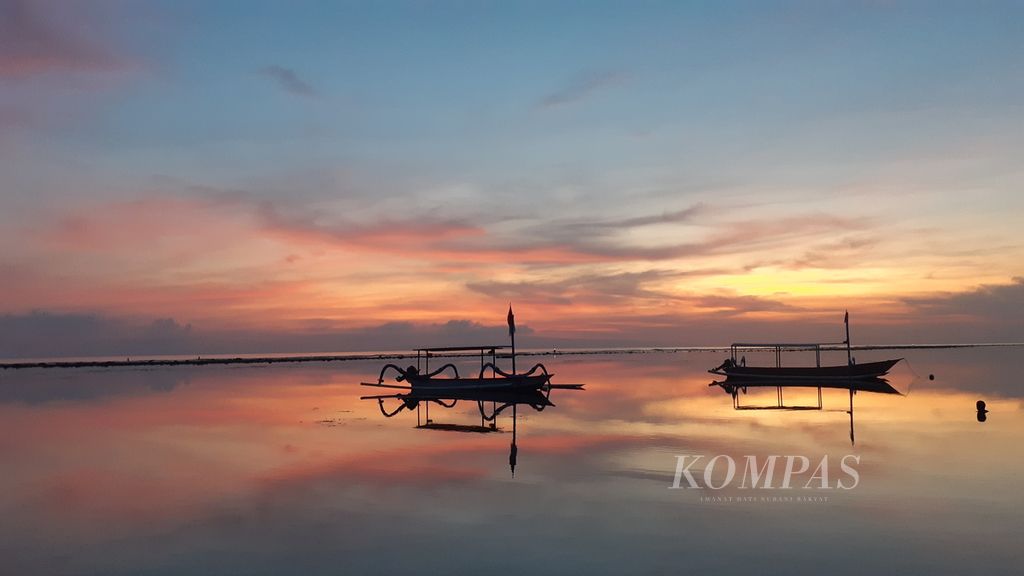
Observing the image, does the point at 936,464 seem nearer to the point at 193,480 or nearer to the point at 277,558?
the point at 277,558

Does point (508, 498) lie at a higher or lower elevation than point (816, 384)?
lower

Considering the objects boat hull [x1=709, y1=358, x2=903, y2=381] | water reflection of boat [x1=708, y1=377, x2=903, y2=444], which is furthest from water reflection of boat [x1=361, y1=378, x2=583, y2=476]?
boat hull [x1=709, y1=358, x2=903, y2=381]

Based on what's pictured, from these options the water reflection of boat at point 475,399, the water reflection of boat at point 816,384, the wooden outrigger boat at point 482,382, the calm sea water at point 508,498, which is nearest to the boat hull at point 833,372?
the water reflection of boat at point 816,384

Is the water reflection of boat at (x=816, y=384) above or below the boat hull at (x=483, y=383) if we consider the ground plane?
below

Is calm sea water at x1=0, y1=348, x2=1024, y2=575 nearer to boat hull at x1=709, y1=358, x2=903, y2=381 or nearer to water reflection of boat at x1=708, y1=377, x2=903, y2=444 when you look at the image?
water reflection of boat at x1=708, y1=377, x2=903, y2=444

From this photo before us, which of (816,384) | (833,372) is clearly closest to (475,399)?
(816,384)

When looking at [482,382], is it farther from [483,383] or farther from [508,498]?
[508,498]

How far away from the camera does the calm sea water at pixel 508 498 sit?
45.9 ft

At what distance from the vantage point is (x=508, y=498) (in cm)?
1914

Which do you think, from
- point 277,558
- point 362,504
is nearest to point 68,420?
point 362,504

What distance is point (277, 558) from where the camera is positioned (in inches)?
555

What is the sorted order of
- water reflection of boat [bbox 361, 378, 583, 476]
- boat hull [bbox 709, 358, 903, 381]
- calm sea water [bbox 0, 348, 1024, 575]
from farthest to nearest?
1. boat hull [bbox 709, 358, 903, 381]
2. water reflection of boat [bbox 361, 378, 583, 476]
3. calm sea water [bbox 0, 348, 1024, 575]

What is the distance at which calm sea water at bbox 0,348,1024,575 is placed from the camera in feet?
45.9

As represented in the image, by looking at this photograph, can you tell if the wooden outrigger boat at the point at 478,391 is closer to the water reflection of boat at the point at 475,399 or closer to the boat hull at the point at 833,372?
the water reflection of boat at the point at 475,399
